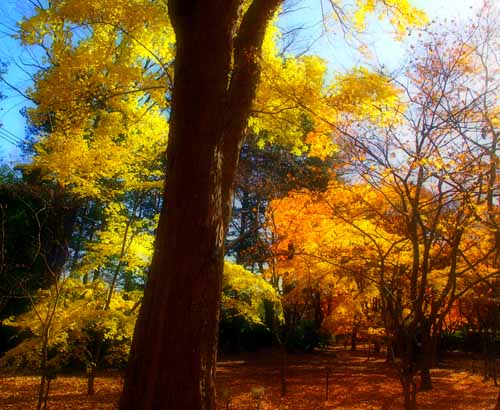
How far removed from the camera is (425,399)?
35.4 feet

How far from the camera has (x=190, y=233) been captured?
2746 millimetres

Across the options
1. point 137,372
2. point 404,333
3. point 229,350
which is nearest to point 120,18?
point 137,372

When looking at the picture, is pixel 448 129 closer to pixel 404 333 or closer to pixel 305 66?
pixel 305 66

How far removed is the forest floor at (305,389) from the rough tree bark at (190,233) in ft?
12.6

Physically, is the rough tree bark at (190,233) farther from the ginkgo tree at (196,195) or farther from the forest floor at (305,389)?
the forest floor at (305,389)

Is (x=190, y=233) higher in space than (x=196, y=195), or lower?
lower

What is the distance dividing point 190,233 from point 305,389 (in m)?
10.8

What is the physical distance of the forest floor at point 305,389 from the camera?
31.4ft

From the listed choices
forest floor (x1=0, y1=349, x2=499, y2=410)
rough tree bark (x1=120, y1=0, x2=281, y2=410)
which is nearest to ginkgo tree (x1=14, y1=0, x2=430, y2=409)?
rough tree bark (x1=120, y1=0, x2=281, y2=410)

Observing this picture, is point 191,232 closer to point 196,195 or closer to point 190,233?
point 190,233

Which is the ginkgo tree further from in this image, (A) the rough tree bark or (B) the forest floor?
(B) the forest floor

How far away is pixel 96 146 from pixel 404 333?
6392 mm

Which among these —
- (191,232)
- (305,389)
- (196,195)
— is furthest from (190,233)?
(305,389)

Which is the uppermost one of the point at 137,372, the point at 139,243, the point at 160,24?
the point at 160,24
